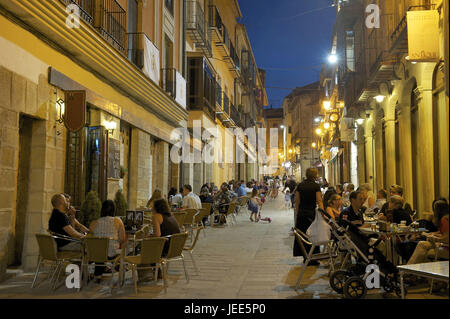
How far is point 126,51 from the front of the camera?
496 inches

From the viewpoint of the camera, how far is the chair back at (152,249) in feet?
20.7

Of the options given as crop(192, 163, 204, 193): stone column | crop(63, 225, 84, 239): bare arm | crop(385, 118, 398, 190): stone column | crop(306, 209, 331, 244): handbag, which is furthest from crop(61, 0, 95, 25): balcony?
A: crop(192, 163, 204, 193): stone column

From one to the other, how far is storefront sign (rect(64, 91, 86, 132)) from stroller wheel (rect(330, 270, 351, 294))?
16.9 ft

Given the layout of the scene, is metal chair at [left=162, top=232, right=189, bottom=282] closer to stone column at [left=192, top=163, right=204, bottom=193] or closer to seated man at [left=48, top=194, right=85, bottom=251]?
seated man at [left=48, top=194, right=85, bottom=251]

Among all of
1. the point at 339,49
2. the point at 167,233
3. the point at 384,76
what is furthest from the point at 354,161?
the point at 167,233

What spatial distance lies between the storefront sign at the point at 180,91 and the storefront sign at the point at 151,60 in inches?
75.7

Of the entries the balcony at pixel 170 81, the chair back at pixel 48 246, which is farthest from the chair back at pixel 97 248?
the balcony at pixel 170 81

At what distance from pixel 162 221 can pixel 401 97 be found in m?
9.05

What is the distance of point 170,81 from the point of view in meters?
16.6

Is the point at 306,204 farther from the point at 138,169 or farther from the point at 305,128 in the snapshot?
the point at 305,128
